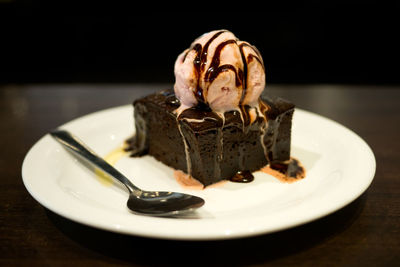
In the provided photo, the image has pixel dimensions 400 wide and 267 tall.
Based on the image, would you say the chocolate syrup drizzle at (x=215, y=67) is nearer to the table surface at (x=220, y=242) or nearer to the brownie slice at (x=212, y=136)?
the brownie slice at (x=212, y=136)

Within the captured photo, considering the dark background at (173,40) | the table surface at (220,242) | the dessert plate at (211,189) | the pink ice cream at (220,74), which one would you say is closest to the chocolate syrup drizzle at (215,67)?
the pink ice cream at (220,74)

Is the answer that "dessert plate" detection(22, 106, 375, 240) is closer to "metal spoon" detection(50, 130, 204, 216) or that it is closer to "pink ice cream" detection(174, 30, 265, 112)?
"metal spoon" detection(50, 130, 204, 216)

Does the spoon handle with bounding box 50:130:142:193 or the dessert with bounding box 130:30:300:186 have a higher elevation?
the dessert with bounding box 130:30:300:186

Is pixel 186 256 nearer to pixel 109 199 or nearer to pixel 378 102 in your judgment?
pixel 109 199

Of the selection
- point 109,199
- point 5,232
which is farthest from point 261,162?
point 5,232

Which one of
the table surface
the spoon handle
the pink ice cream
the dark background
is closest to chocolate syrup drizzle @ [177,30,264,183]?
the pink ice cream
